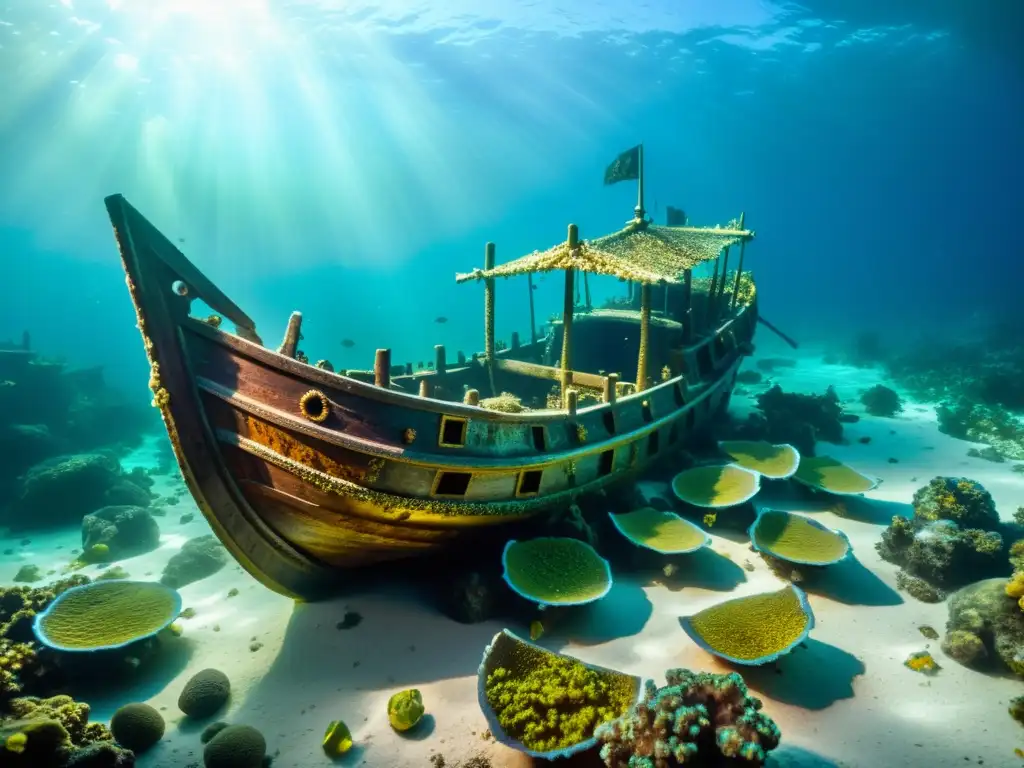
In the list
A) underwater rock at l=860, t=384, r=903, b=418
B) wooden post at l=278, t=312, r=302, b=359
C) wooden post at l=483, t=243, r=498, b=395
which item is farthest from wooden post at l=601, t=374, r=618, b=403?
underwater rock at l=860, t=384, r=903, b=418

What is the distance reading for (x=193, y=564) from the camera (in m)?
9.63

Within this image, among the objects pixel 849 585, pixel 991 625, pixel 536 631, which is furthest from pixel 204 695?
pixel 991 625

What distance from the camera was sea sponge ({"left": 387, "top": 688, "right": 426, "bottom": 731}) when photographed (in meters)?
4.49

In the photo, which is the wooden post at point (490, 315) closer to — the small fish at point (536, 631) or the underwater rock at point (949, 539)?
the small fish at point (536, 631)

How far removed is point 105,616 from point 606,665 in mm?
6308

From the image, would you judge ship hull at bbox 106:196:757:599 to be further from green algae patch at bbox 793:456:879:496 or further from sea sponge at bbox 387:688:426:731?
green algae patch at bbox 793:456:879:496

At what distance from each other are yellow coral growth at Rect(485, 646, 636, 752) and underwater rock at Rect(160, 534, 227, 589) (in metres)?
8.00

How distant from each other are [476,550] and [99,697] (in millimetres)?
4610

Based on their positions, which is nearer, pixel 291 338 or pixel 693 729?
pixel 693 729

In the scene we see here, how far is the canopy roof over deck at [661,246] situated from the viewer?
896 cm

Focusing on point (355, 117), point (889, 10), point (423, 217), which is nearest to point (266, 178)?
point (355, 117)

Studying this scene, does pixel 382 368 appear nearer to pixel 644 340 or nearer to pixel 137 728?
pixel 137 728

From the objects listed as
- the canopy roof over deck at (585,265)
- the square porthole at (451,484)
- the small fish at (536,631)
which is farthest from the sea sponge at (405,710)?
the canopy roof over deck at (585,265)

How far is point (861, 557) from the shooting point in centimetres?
748
